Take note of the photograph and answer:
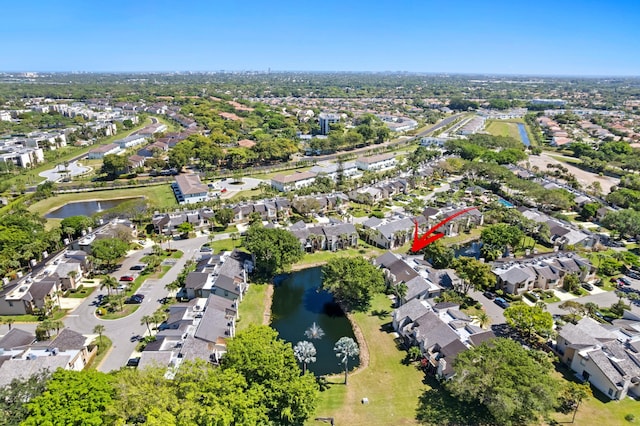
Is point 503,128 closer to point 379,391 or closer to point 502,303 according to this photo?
point 502,303

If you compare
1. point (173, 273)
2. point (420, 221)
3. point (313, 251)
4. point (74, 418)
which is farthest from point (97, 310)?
point (420, 221)

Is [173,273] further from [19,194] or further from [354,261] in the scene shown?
[19,194]

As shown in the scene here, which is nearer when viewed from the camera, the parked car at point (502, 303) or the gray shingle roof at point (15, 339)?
the gray shingle roof at point (15, 339)

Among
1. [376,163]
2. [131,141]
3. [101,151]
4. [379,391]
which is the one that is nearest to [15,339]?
[379,391]

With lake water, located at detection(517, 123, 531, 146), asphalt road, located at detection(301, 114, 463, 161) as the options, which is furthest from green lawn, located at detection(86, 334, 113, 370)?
lake water, located at detection(517, 123, 531, 146)

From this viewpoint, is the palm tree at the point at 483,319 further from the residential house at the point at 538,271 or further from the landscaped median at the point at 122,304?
the landscaped median at the point at 122,304

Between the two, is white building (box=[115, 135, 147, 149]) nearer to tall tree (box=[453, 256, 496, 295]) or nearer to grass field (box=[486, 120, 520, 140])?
tall tree (box=[453, 256, 496, 295])

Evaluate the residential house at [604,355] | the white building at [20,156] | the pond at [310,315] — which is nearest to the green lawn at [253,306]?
the pond at [310,315]

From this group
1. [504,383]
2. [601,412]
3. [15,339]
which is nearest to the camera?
[504,383]
